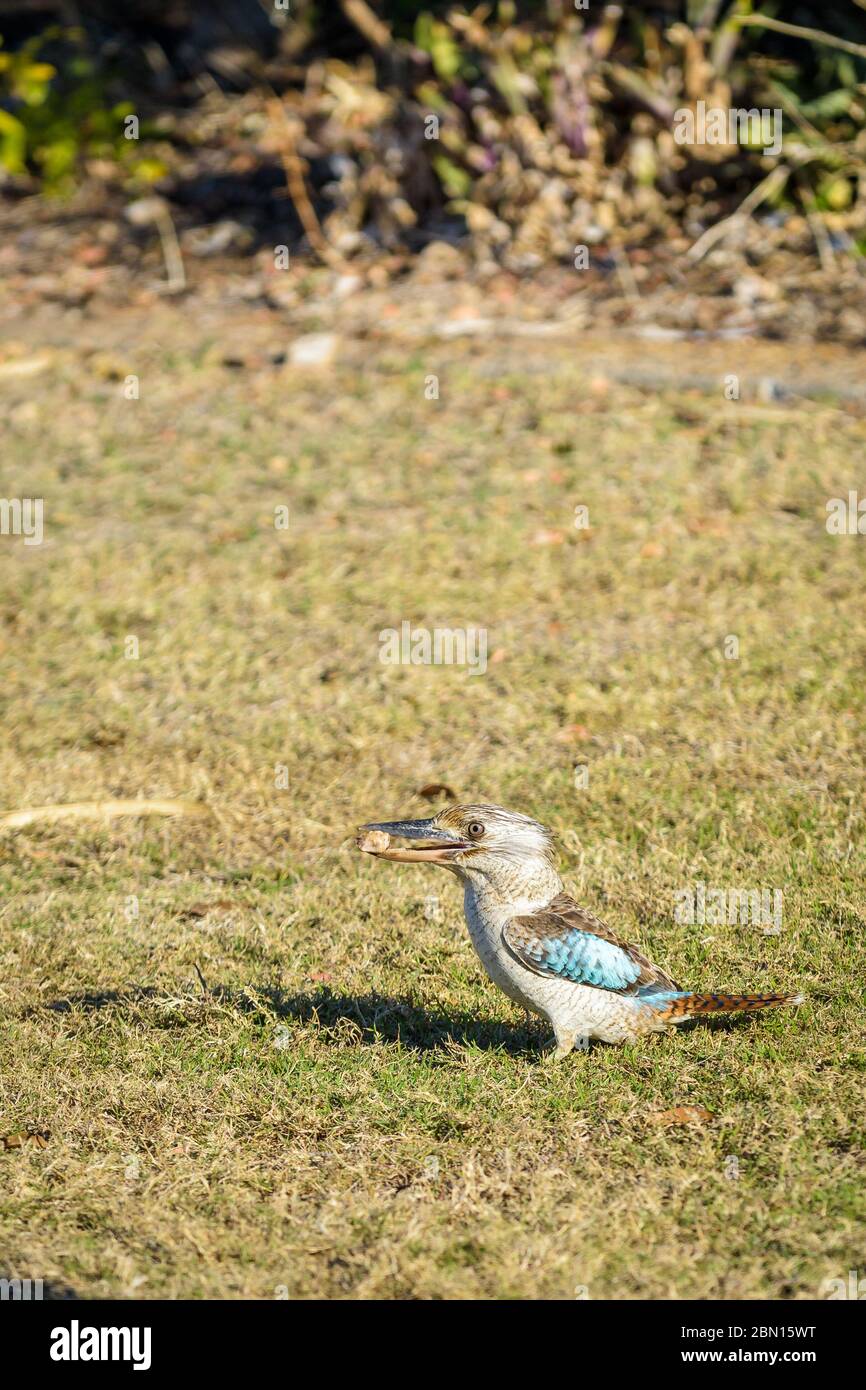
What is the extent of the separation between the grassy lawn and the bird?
0.16 m

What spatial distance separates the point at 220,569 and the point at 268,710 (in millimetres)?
1538

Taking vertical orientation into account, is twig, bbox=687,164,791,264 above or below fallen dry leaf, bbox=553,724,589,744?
above

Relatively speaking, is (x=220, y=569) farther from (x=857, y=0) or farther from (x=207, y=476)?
(x=857, y=0)

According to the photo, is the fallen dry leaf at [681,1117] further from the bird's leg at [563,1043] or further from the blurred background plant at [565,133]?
the blurred background plant at [565,133]

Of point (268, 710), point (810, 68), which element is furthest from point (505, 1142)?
point (810, 68)

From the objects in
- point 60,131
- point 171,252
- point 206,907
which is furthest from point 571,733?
point 60,131

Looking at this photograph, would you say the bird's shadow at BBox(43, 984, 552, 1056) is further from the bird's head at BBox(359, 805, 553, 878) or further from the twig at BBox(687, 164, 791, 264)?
the twig at BBox(687, 164, 791, 264)

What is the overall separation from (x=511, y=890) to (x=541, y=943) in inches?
6.7

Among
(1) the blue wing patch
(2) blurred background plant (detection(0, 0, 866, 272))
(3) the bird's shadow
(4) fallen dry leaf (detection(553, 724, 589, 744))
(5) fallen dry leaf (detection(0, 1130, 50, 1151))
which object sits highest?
(2) blurred background plant (detection(0, 0, 866, 272))

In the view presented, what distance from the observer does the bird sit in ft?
13.2

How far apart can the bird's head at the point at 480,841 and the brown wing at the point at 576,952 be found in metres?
0.14

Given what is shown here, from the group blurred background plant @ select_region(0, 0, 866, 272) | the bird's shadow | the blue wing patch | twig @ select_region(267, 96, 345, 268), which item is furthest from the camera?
twig @ select_region(267, 96, 345, 268)

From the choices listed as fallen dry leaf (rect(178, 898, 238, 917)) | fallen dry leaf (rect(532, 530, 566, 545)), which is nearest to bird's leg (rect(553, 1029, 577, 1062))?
fallen dry leaf (rect(178, 898, 238, 917))

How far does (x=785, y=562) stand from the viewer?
25.1 ft
